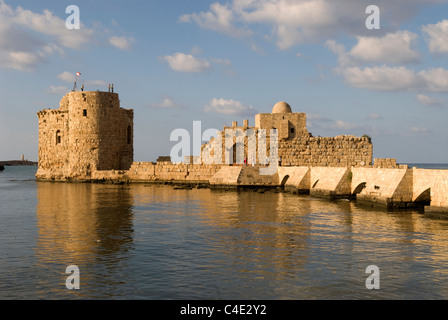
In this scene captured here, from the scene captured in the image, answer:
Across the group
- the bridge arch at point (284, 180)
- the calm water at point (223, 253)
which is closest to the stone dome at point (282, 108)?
the bridge arch at point (284, 180)

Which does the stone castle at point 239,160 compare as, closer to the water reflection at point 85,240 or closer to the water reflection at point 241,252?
the water reflection at point 241,252

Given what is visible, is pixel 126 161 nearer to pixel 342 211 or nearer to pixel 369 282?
pixel 342 211

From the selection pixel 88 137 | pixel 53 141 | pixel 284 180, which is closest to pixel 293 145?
pixel 284 180

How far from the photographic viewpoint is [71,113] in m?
39.9

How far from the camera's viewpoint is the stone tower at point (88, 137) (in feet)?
130

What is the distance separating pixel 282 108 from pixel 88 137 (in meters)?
17.2

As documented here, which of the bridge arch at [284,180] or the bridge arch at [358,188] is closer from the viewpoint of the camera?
the bridge arch at [358,188]

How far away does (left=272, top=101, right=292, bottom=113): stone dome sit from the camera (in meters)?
36.1

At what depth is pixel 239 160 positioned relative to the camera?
34938 millimetres

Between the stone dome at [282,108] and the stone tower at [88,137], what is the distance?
47.7ft

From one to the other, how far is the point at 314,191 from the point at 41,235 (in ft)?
54.0

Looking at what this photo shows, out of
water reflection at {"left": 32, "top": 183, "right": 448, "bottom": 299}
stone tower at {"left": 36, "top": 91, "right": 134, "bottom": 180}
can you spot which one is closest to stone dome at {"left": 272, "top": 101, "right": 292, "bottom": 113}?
stone tower at {"left": 36, "top": 91, "right": 134, "bottom": 180}

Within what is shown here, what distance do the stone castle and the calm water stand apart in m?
2.29
